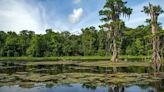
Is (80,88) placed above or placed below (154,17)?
below

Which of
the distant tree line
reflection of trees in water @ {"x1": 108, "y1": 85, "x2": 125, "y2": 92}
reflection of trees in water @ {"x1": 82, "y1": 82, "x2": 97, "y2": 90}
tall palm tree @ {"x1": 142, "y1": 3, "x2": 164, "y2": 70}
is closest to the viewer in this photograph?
reflection of trees in water @ {"x1": 108, "y1": 85, "x2": 125, "y2": 92}

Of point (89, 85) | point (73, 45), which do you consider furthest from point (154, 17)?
point (73, 45)

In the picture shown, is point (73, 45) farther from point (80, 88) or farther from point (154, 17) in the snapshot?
point (80, 88)

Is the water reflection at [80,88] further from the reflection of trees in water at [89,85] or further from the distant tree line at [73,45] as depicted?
the distant tree line at [73,45]

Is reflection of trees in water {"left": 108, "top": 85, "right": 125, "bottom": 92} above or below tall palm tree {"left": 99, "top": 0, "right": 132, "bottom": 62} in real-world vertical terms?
below

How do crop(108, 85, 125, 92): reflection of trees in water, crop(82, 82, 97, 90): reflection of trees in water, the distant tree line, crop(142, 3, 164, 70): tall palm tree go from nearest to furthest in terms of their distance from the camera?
crop(108, 85, 125, 92): reflection of trees in water
crop(82, 82, 97, 90): reflection of trees in water
crop(142, 3, 164, 70): tall palm tree
the distant tree line

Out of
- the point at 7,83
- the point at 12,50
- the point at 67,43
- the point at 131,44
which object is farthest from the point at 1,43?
the point at 7,83

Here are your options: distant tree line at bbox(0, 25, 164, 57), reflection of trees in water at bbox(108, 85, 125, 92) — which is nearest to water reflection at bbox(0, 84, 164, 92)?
reflection of trees in water at bbox(108, 85, 125, 92)

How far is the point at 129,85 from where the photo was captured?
22328 mm

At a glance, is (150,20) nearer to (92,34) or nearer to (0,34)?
(92,34)

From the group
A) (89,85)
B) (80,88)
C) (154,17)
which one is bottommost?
(80,88)

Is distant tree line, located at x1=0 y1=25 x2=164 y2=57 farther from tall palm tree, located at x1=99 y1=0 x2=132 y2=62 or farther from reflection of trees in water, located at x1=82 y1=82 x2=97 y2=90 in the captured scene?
reflection of trees in water, located at x1=82 y1=82 x2=97 y2=90

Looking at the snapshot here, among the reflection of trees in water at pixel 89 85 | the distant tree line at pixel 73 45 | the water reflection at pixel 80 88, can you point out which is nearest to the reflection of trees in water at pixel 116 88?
the water reflection at pixel 80 88

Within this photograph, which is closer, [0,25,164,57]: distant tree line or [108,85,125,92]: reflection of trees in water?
[108,85,125,92]: reflection of trees in water
